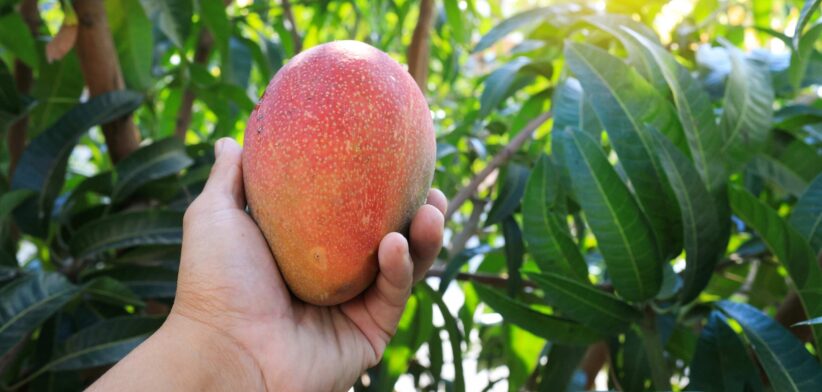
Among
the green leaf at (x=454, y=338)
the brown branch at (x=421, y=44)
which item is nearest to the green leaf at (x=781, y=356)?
the green leaf at (x=454, y=338)

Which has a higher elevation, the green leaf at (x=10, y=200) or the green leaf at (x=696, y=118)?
the green leaf at (x=696, y=118)

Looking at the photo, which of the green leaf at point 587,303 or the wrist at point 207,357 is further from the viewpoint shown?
the green leaf at point 587,303

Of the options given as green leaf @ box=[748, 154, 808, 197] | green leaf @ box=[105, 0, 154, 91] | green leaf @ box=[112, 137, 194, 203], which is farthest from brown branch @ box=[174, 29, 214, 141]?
green leaf @ box=[748, 154, 808, 197]

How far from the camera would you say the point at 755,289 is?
1265 mm

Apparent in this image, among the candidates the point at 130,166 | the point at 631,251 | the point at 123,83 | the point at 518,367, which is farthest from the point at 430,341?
the point at 123,83

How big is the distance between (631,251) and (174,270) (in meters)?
0.71

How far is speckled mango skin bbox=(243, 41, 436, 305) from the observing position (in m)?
0.72

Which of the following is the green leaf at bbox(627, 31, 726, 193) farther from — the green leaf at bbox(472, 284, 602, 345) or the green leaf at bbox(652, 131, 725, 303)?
the green leaf at bbox(472, 284, 602, 345)

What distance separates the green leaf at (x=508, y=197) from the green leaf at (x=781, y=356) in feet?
1.45

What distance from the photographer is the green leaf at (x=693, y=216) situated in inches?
33.2

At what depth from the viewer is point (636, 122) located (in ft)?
2.94

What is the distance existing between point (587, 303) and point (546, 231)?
0.11 meters

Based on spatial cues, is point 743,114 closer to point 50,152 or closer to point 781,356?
point 781,356

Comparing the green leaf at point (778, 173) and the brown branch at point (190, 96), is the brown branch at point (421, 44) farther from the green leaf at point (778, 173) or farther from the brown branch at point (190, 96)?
the green leaf at point (778, 173)
